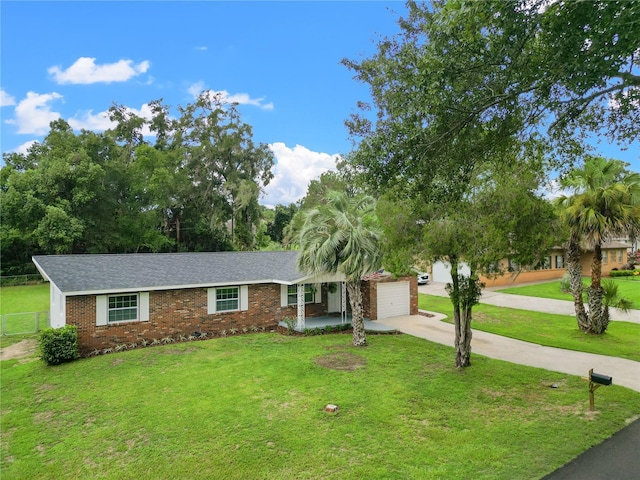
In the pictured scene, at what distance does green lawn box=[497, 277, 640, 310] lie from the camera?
2439 cm

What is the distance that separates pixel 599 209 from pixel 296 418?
45.6 feet

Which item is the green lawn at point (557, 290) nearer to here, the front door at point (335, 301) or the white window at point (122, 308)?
the front door at point (335, 301)

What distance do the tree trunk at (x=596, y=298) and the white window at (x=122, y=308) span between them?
692 inches

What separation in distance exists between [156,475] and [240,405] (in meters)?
2.69

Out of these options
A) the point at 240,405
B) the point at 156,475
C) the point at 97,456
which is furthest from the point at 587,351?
the point at 97,456

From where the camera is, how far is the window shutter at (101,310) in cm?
1330

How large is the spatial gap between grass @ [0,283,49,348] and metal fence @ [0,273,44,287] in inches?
40.9

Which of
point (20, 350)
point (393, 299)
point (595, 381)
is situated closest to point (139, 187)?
point (20, 350)

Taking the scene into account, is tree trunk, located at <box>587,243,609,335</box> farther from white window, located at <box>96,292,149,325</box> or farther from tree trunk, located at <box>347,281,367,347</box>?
white window, located at <box>96,292,149,325</box>

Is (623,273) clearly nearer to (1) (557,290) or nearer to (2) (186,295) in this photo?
(1) (557,290)

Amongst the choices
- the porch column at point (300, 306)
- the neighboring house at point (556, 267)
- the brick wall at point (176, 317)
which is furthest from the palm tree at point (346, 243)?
the neighboring house at point (556, 267)

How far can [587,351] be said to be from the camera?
41.4 ft

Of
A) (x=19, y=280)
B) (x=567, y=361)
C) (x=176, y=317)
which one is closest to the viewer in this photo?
(x=567, y=361)

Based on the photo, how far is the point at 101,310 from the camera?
527 inches
